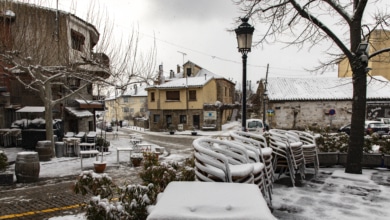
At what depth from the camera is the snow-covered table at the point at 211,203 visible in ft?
5.35

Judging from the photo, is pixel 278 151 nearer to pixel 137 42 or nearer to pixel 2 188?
pixel 2 188

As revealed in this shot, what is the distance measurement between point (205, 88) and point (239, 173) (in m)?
27.9

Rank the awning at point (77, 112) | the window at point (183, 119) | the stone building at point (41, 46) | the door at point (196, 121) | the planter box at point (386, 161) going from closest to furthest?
Answer: the planter box at point (386, 161) < the stone building at point (41, 46) < the awning at point (77, 112) < the door at point (196, 121) < the window at point (183, 119)

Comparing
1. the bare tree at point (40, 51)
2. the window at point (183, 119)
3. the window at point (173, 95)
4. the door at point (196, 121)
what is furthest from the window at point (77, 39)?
the door at point (196, 121)

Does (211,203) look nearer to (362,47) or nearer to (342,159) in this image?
(362,47)

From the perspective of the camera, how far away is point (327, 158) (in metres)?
6.74

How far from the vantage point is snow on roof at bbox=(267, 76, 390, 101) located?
27000mm

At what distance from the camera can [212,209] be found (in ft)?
5.71

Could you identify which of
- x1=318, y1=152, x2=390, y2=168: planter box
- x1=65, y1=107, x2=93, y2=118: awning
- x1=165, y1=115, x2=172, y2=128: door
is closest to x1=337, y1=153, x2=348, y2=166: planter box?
x1=318, y1=152, x2=390, y2=168: planter box

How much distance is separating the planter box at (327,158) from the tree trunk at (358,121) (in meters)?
0.77

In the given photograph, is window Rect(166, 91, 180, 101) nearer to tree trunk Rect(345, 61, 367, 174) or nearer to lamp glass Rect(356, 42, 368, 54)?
tree trunk Rect(345, 61, 367, 174)

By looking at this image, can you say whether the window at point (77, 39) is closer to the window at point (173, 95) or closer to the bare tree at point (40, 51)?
the bare tree at point (40, 51)

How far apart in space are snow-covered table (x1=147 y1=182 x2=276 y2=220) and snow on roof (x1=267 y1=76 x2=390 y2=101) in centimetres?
2655

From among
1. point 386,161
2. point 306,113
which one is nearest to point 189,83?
point 306,113
